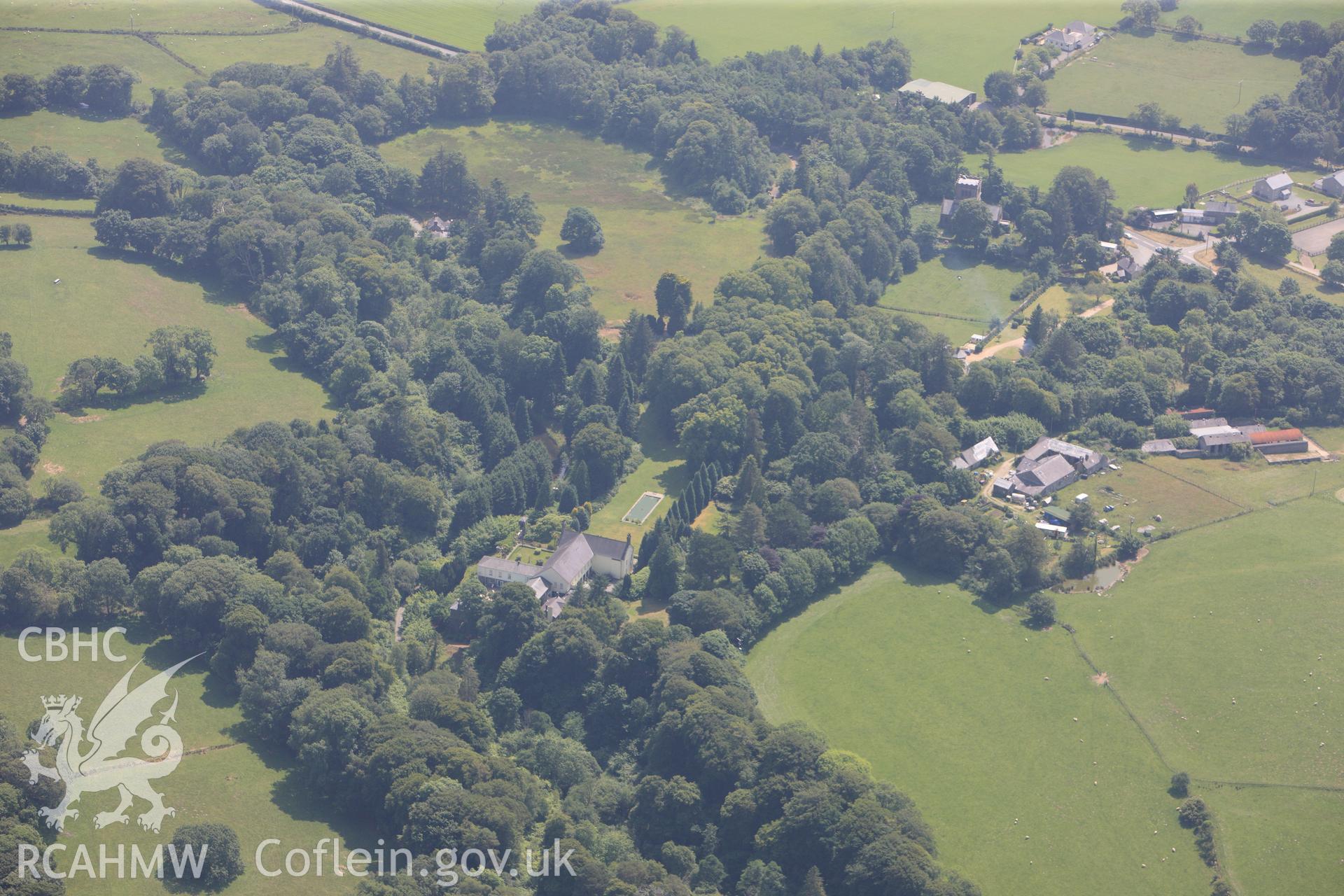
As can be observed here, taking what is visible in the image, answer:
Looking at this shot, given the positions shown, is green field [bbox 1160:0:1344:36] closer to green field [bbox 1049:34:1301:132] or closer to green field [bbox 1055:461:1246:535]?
green field [bbox 1049:34:1301:132]

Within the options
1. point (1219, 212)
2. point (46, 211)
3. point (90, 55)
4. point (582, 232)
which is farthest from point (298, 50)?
point (1219, 212)

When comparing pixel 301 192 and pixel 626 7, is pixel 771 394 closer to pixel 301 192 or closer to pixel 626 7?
pixel 301 192

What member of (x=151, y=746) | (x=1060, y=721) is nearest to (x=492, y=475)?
(x=151, y=746)

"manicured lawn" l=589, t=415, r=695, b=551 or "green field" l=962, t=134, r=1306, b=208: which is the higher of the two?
"green field" l=962, t=134, r=1306, b=208

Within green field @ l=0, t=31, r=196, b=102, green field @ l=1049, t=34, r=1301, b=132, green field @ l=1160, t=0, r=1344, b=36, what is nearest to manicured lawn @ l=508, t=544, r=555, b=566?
green field @ l=0, t=31, r=196, b=102

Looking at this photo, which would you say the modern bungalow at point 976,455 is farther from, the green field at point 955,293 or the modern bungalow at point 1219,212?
the modern bungalow at point 1219,212

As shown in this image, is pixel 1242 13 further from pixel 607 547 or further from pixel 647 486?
pixel 607 547
